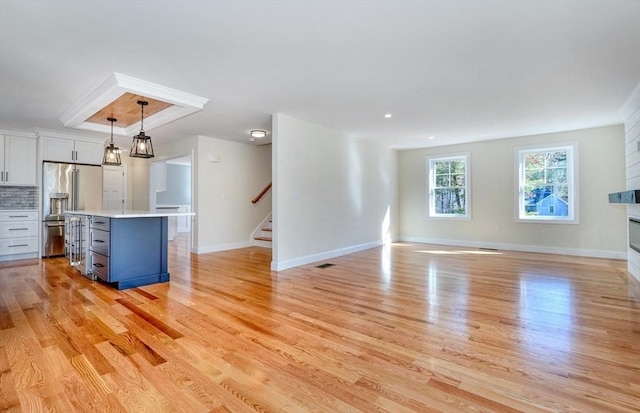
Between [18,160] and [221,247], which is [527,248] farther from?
[18,160]

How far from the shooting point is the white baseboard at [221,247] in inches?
234

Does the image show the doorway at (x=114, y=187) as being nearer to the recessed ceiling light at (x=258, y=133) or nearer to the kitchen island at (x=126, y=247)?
the kitchen island at (x=126, y=247)

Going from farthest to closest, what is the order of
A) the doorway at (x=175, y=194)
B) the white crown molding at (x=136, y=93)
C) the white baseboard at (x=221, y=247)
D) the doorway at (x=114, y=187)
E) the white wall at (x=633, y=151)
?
the doorway at (x=175, y=194) → the doorway at (x=114, y=187) → the white baseboard at (x=221, y=247) → the white wall at (x=633, y=151) → the white crown molding at (x=136, y=93)

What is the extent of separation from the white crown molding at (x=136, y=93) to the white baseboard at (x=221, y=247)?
2394 mm

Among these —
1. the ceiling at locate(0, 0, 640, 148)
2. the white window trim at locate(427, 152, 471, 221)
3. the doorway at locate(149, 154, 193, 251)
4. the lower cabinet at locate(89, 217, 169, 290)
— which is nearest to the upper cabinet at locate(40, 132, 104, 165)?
the ceiling at locate(0, 0, 640, 148)

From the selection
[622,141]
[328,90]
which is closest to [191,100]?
[328,90]

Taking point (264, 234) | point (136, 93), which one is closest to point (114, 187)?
point (264, 234)

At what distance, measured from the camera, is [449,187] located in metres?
7.16

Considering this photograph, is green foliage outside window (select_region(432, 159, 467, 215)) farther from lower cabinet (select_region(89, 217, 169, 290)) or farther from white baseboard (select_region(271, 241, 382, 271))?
lower cabinet (select_region(89, 217, 169, 290))

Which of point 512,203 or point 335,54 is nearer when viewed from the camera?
point 335,54

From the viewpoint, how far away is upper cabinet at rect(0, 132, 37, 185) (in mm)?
5344

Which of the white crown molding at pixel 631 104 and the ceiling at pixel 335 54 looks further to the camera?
the white crown molding at pixel 631 104

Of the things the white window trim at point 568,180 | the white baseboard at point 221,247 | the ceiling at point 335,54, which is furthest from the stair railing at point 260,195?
the white window trim at point 568,180

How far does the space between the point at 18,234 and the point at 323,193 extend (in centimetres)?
537
